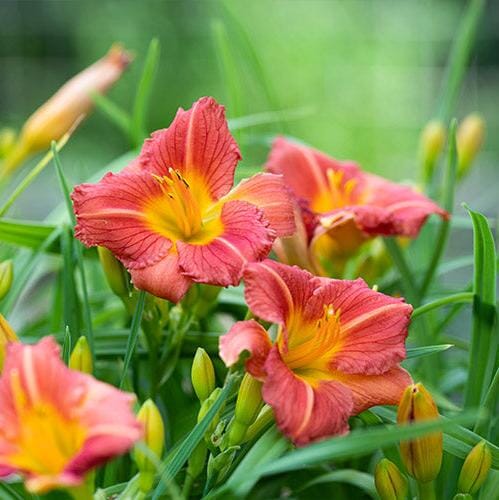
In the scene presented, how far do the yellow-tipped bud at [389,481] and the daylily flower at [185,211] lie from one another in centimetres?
11

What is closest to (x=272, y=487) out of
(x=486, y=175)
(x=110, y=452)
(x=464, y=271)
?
(x=110, y=452)

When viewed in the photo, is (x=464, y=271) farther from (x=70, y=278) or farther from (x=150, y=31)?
(x=70, y=278)

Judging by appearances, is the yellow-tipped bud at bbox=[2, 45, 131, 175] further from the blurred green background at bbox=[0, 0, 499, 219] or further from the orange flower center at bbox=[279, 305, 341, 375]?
the blurred green background at bbox=[0, 0, 499, 219]

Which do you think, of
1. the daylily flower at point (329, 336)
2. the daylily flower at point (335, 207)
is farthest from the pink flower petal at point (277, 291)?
the daylily flower at point (335, 207)

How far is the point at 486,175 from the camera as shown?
332 cm

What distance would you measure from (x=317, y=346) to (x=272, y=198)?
3.5 inches

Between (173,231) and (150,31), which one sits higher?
(173,231)

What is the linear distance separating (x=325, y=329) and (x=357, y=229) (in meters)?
0.17

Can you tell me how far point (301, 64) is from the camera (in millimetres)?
3469

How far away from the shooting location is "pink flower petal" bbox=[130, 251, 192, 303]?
46 centimetres

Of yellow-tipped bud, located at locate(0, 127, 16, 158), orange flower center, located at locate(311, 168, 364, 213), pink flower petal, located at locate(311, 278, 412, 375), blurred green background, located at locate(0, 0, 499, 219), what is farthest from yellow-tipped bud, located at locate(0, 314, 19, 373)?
blurred green background, located at locate(0, 0, 499, 219)

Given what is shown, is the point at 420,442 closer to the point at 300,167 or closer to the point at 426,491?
the point at 426,491

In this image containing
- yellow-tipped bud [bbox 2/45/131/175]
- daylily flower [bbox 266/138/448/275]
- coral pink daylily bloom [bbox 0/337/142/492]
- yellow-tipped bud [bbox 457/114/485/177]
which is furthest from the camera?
yellow-tipped bud [bbox 457/114/485/177]

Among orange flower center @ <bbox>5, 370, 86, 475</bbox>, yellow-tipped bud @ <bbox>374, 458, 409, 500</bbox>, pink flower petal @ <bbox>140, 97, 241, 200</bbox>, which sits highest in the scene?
pink flower petal @ <bbox>140, 97, 241, 200</bbox>
